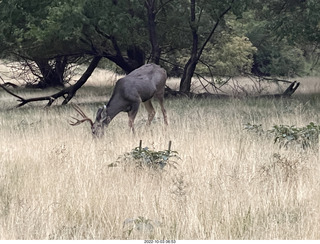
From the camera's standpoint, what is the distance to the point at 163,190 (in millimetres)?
7012

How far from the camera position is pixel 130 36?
20.7 metres

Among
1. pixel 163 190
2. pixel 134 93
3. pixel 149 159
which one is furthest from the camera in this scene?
pixel 134 93

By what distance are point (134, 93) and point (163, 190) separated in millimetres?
6902

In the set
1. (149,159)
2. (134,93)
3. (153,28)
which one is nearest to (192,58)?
(153,28)

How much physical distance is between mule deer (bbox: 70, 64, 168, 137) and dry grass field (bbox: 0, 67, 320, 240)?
5.36ft

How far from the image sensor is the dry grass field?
577 cm

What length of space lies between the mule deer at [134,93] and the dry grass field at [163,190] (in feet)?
5.36

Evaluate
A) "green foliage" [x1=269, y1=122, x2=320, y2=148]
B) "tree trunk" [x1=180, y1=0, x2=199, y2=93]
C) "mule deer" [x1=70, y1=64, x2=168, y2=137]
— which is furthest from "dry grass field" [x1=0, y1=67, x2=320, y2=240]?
"tree trunk" [x1=180, y1=0, x2=199, y2=93]

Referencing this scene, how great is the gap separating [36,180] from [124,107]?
5944 mm

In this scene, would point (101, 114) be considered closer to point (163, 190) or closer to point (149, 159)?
point (149, 159)

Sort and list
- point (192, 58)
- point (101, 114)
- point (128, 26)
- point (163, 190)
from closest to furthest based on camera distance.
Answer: point (163, 190)
point (101, 114)
point (128, 26)
point (192, 58)

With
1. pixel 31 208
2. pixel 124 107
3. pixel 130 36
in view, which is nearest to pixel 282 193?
pixel 31 208

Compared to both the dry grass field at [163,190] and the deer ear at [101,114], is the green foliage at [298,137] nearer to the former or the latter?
the dry grass field at [163,190]

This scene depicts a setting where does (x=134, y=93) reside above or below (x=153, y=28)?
below
